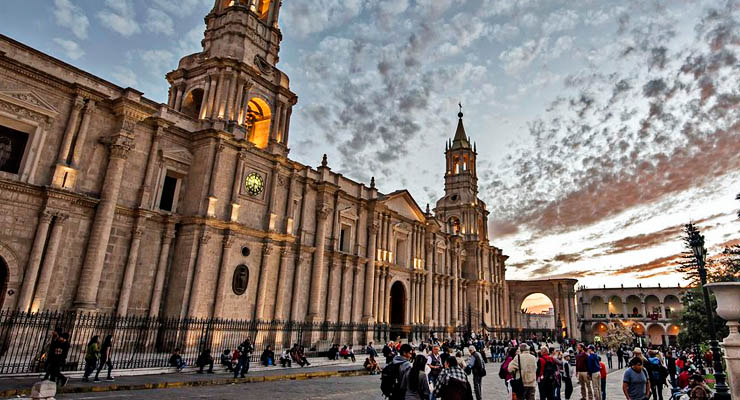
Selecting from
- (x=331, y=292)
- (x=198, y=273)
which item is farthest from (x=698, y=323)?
(x=198, y=273)

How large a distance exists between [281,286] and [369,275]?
8425mm

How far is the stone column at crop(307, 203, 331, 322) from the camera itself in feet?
85.7

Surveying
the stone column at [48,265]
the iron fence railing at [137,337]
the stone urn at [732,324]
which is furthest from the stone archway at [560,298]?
the stone column at [48,265]

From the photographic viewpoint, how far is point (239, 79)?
23859 millimetres

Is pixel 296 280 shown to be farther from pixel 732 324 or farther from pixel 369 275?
pixel 732 324

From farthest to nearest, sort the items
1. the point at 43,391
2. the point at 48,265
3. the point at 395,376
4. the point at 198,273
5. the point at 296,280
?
the point at 296,280 < the point at 198,273 < the point at 48,265 < the point at 395,376 < the point at 43,391

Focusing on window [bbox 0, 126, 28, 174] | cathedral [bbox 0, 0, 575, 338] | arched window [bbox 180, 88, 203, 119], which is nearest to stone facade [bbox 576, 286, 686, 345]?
cathedral [bbox 0, 0, 575, 338]

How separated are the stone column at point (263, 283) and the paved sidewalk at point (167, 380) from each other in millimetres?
5140

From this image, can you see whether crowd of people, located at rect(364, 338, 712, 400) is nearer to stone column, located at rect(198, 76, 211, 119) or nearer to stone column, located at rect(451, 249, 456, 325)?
stone column, located at rect(198, 76, 211, 119)

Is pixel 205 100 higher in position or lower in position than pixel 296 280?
higher

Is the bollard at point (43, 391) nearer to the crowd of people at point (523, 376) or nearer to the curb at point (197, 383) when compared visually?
the crowd of people at point (523, 376)

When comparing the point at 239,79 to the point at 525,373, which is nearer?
the point at 525,373

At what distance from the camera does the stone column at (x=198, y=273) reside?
19.4 metres

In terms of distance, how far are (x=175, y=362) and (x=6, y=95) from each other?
1158 cm
